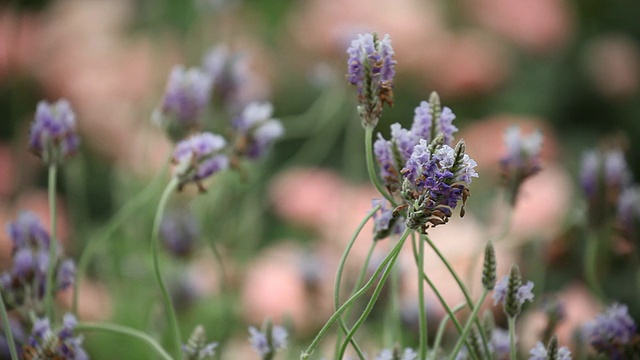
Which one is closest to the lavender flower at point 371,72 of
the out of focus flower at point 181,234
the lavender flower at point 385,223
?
the lavender flower at point 385,223

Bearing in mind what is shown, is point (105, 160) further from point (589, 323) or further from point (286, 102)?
point (589, 323)

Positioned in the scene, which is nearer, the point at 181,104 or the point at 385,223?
the point at 385,223

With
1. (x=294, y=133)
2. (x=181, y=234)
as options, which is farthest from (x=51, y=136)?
(x=294, y=133)

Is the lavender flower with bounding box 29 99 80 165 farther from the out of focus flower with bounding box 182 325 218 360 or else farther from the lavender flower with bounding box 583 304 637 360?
the lavender flower with bounding box 583 304 637 360

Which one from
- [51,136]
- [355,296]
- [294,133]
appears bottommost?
[355,296]

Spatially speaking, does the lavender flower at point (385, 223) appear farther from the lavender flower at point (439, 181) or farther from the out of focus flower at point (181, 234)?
the out of focus flower at point (181, 234)

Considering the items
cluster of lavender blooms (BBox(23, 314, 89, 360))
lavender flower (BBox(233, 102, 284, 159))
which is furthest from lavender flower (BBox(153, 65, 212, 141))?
cluster of lavender blooms (BBox(23, 314, 89, 360))

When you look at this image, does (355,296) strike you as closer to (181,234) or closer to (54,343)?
(54,343)
